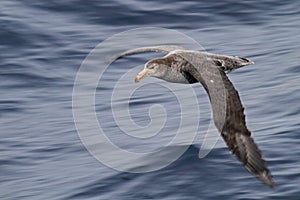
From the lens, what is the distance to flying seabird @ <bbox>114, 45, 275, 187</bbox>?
941 cm

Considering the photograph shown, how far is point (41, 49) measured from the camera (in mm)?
16875

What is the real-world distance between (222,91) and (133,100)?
532 centimetres

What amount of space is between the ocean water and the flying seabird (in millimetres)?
1490

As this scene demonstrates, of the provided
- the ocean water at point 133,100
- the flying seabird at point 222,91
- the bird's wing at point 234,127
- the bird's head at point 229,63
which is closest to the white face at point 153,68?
the flying seabird at point 222,91

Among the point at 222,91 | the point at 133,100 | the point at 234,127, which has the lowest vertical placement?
the point at 133,100

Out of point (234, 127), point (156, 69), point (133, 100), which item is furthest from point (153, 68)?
point (133, 100)

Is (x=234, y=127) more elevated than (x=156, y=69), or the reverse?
(x=156, y=69)

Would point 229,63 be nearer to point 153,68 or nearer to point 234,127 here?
point 153,68

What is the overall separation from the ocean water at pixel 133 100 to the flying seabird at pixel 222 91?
1490mm

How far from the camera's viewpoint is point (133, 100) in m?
15.0

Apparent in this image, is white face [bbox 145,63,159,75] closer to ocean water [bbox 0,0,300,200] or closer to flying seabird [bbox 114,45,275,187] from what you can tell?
flying seabird [bbox 114,45,275,187]

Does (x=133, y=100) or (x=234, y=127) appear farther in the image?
(x=133, y=100)

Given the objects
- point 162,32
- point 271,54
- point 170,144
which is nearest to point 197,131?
point 170,144

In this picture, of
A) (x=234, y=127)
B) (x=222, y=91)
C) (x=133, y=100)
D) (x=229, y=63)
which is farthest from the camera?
(x=133, y=100)
